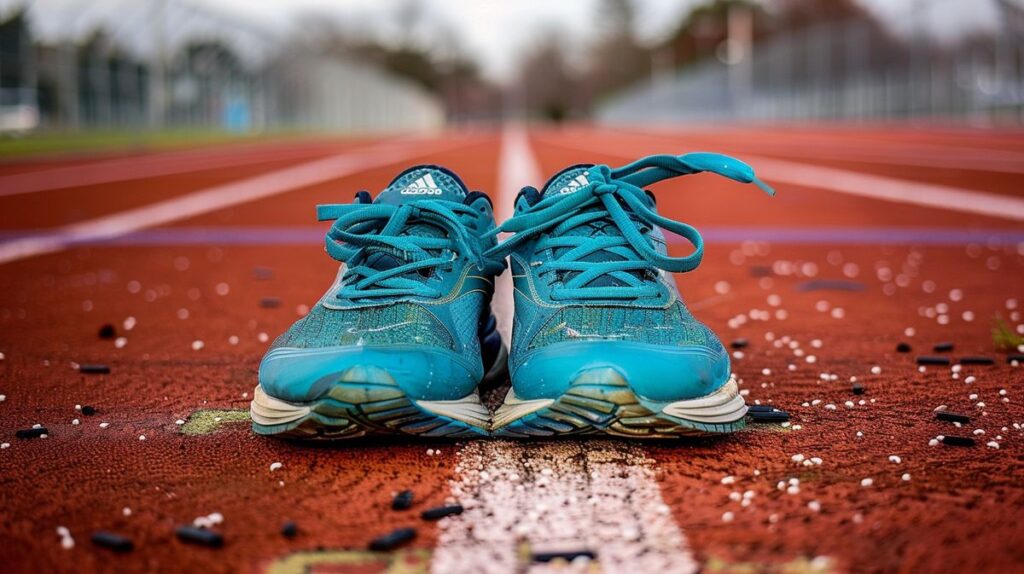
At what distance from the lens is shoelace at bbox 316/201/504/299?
2031mm

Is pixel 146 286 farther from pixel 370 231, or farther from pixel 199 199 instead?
pixel 199 199

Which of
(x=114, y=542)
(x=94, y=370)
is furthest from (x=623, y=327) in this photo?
(x=94, y=370)

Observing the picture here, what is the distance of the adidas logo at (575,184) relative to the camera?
7.26 feet

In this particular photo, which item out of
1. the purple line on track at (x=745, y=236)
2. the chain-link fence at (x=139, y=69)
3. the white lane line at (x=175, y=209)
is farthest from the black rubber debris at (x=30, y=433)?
the chain-link fence at (x=139, y=69)

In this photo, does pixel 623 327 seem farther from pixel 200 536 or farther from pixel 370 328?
pixel 200 536

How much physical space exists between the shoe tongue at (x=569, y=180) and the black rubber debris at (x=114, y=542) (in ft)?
4.00

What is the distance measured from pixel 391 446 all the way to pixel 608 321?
0.50 m

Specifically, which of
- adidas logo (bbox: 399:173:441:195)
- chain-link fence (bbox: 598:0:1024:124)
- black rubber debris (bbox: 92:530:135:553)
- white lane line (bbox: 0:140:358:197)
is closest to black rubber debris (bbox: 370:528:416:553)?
black rubber debris (bbox: 92:530:135:553)

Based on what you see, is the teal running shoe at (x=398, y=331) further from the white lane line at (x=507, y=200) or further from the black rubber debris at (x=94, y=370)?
the black rubber debris at (x=94, y=370)

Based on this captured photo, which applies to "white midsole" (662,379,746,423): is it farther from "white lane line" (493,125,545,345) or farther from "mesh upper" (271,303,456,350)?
"white lane line" (493,125,545,345)

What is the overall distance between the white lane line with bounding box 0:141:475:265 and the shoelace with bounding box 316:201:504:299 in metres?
3.27

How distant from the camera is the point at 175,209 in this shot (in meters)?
7.64

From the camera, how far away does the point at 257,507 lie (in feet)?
5.07

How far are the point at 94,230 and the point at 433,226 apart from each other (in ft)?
15.0
